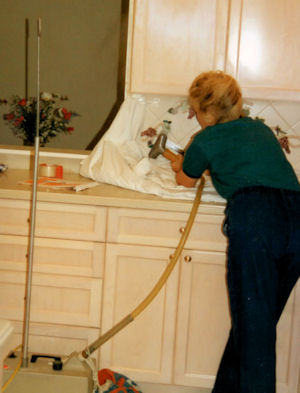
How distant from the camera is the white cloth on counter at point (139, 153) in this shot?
6.40 ft

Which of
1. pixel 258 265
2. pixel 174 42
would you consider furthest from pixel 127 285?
pixel 174 42

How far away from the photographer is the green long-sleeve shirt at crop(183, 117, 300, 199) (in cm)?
163

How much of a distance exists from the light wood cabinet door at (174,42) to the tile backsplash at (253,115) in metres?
0.22

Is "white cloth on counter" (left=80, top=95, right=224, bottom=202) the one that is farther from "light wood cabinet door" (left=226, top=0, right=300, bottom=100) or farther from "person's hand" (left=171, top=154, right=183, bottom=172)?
"light wood cabinet door" (left=226, top=0, right=300, bottom=100)

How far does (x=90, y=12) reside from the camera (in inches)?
169

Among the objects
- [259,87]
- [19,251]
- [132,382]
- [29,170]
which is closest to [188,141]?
[259,87]

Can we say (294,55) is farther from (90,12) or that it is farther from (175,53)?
(90,12)

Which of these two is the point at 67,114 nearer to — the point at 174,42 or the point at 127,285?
the point at 174,42

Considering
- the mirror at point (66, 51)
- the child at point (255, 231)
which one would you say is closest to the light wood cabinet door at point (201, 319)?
the child at point (255, 231)

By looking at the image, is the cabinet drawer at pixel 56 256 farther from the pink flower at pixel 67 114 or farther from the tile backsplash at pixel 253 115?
the pink flower at pixel 67 114

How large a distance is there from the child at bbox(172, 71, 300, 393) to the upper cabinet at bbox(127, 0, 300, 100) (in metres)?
0.48

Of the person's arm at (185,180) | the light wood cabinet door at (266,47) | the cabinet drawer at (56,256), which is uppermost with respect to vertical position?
the light wood cabinet door at (266,47)

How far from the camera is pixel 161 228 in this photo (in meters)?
1.83

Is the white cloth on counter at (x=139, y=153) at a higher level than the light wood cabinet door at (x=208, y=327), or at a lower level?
higher
